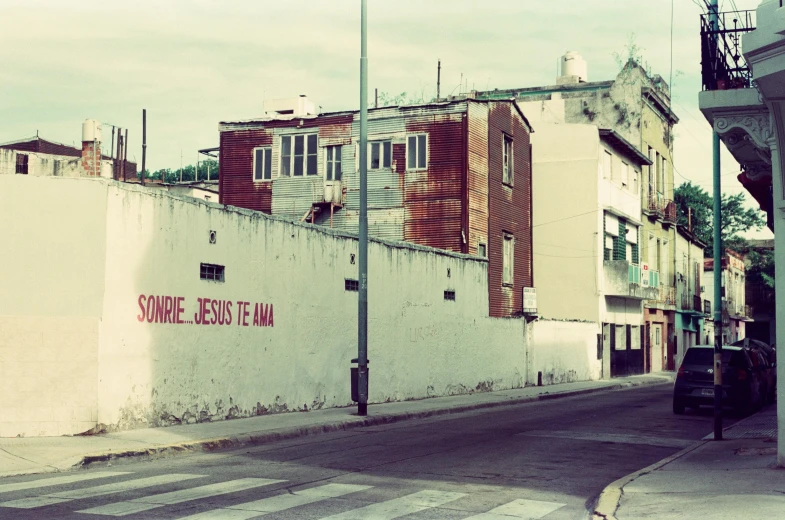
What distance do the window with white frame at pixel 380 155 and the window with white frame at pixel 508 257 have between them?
513 centimetres

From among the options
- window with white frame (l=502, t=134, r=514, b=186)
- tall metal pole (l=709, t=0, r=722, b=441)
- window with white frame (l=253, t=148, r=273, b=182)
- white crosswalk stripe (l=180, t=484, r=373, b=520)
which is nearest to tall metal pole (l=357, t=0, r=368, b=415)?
tall metal pole (l=709, t=0, r=722, b=441)

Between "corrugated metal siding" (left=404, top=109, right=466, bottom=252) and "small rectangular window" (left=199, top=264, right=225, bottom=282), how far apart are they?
1500 cm

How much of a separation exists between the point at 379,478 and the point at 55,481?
3550 mm

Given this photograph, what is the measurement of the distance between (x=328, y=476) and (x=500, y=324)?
20299 millimetres

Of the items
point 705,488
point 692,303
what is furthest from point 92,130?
point 692,303

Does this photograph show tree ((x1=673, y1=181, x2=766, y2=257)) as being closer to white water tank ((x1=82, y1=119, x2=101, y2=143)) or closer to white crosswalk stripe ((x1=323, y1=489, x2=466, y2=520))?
white water tank ((x1=82, y1=119, x2=101, y2=143))

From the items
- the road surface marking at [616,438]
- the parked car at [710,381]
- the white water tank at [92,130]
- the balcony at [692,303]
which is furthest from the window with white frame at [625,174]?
the road surface marking at [616,438]

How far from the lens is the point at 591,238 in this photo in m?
41.0

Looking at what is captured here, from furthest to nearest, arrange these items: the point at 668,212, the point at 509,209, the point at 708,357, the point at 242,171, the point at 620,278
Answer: the point at 668,212, the point at 620,278, the point at 242,171, the point at 509,209, the point at 708,357

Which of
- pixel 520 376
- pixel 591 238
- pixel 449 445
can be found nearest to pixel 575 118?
pixel 591 238

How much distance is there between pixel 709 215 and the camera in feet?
246

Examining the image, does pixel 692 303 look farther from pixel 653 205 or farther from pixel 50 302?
pixel 50 302

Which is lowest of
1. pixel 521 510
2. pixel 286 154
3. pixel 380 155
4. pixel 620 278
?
pixel 521 510

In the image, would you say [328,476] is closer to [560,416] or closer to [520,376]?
[560,416]
